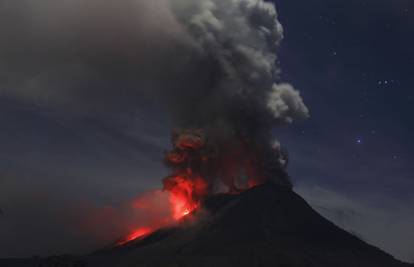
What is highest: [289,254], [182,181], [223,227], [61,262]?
[182,181]

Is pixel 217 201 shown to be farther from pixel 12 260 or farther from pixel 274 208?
pixel 12 260

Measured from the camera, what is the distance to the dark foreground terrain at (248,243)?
147 metres

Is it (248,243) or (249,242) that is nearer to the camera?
(248,243)

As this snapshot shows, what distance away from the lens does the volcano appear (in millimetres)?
147875

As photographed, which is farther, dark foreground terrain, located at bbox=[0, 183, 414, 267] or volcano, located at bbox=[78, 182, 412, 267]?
volcano, located at bbox=[78, 182, 412, 267]

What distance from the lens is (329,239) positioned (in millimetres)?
184750

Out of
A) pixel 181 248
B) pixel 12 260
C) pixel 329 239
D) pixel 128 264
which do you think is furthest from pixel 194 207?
pixel 12 260

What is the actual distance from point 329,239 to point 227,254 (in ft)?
171

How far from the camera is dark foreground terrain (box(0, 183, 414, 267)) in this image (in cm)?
14738

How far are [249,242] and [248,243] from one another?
4.34 feet

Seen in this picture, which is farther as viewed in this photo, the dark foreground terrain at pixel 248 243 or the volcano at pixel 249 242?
the volcano at pixel 249 242

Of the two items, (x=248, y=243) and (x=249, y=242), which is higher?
(x=249, y=242)

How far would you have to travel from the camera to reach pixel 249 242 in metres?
163

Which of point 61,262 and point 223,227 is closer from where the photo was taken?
point 61,262
